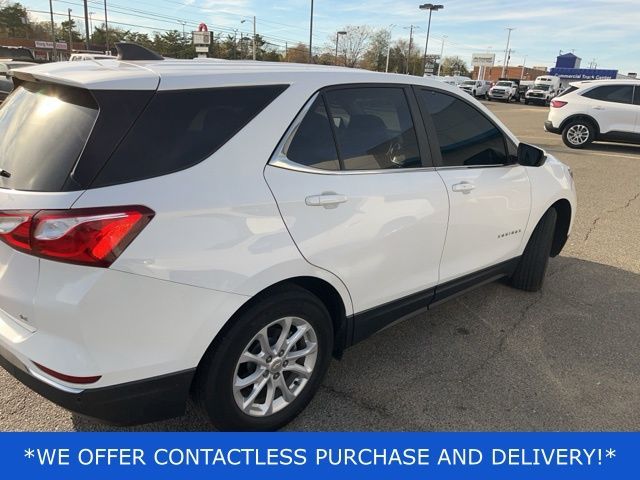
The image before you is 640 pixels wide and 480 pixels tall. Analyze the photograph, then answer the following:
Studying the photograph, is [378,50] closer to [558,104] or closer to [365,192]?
[558,104]

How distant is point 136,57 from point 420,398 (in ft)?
7.85

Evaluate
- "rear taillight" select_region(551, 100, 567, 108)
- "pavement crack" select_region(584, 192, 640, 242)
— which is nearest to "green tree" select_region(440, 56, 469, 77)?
"rear taillight" select_region(551, 100, 567, 108)

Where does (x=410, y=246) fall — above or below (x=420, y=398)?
above

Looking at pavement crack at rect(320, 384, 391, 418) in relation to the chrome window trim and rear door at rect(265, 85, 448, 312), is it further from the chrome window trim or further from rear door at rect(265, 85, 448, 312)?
the chrome window trim

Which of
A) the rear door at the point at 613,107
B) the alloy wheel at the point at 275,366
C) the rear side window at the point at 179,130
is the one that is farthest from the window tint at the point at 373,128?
the rear door at the point at 613,107

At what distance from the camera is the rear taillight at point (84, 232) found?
1.78 metres

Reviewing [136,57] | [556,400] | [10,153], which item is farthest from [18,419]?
[556,400]

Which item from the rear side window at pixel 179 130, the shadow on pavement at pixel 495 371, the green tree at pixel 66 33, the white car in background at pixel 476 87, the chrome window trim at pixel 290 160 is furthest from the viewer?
the green tree at pixel 66 33

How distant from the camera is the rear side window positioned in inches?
74.4

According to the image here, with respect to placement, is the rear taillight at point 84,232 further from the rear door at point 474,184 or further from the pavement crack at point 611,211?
the pavement crack at point 611,211

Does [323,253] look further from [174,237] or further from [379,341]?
[379,341]

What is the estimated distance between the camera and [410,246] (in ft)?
9.32

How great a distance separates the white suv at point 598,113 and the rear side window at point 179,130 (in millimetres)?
13552

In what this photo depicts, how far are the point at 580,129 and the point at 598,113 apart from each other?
1.88 feet
